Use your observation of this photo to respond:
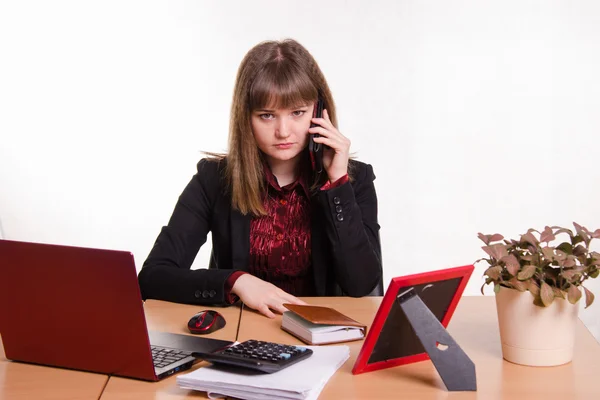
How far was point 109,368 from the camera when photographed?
1441mm

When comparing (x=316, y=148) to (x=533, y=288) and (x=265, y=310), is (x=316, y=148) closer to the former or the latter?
(x=265, y=310)

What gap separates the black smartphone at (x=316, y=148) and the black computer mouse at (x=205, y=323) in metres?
0.68

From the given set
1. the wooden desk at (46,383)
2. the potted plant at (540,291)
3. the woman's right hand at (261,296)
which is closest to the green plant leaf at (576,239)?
the potted plant at (540,291)

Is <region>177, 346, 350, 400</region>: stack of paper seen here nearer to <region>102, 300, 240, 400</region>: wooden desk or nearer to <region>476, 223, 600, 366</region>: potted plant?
<region>102, 300, 240, 400</region>: wooden desk

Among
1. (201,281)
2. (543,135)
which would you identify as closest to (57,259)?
(201,281)

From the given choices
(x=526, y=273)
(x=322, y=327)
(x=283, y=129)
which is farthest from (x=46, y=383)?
(x=283, y=129)

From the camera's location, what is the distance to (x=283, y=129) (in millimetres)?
2186

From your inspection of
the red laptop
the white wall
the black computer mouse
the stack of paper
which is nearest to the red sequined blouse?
the black computer mouse

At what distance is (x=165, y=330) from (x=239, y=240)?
2.07 ft

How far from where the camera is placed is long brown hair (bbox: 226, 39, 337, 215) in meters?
2.21

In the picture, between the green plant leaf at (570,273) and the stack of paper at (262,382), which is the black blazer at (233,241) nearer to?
the stack of paper at (262,382)

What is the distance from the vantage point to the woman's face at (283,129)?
7.25 feet

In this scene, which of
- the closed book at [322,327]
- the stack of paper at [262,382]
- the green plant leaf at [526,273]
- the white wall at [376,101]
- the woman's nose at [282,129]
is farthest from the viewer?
the white wall at [376,101]

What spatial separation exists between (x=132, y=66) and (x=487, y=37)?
207cm
